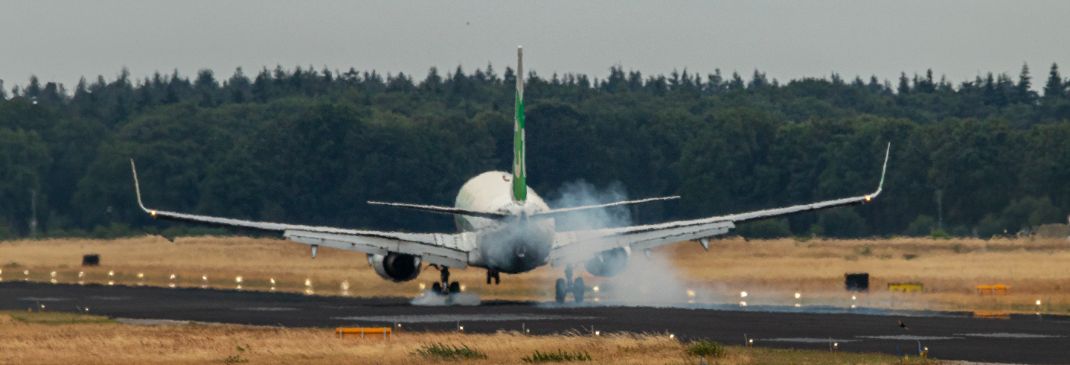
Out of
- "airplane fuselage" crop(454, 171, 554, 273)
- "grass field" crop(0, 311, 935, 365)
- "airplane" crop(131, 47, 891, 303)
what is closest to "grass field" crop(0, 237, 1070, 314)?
"airplane" crop(131, 47, 891, 303)

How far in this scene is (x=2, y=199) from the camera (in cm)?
19812

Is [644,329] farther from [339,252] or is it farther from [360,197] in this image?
[360,197]

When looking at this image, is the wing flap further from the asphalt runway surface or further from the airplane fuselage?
the asphalt runway surface

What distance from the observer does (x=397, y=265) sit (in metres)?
79.8

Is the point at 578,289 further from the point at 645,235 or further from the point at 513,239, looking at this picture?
the point at 513,239

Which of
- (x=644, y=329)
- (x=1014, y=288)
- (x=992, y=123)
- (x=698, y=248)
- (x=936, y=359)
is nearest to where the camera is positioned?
(x=936, y=359)

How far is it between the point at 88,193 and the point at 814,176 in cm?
6674

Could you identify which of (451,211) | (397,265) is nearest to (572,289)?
(397,265)

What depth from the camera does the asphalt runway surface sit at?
53500 millimetres

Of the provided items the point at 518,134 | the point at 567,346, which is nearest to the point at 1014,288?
the point at 518,134

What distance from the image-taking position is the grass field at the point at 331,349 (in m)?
49.4

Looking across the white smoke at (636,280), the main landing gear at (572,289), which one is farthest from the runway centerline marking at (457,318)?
the white smoke at (636,280)

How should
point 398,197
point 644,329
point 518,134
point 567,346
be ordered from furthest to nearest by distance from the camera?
point 398,197
point 518,134
point 644,329
point 567,346

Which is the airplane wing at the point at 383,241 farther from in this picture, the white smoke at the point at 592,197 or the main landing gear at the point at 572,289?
the white smoke at the point at 592,197
